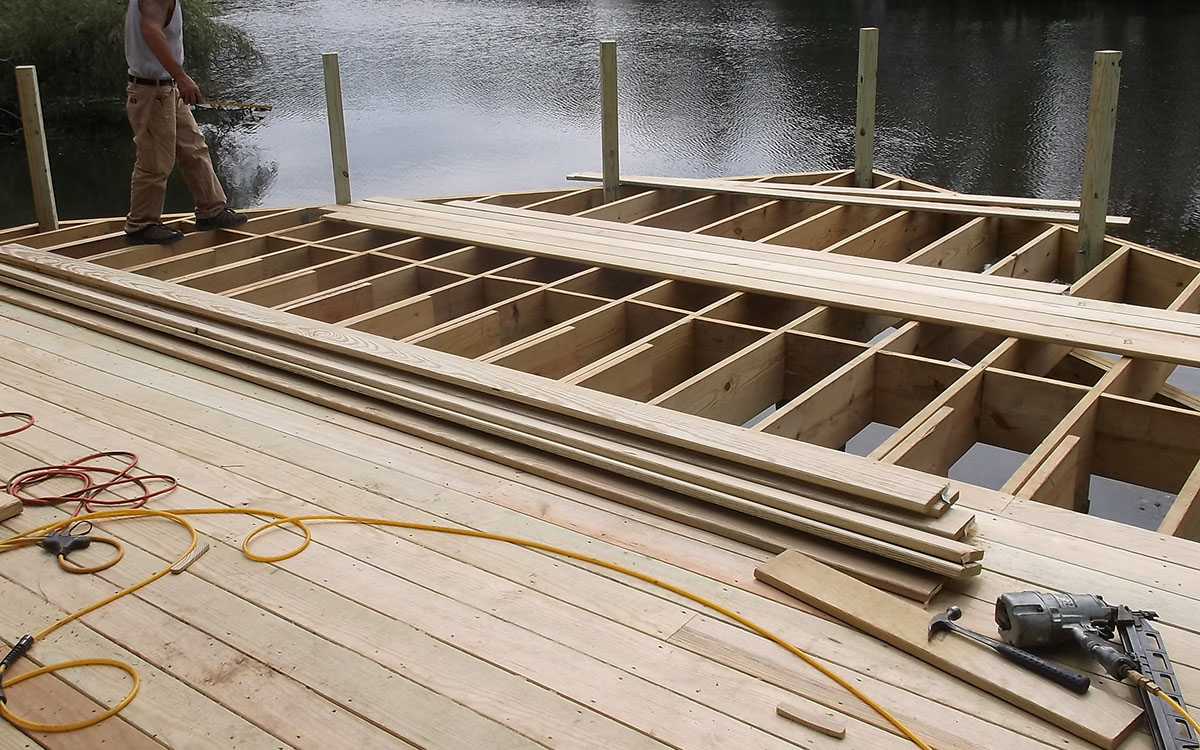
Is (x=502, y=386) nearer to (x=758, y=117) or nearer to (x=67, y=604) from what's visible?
(x=67, y=604)

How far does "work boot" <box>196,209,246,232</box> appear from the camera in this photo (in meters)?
6.01

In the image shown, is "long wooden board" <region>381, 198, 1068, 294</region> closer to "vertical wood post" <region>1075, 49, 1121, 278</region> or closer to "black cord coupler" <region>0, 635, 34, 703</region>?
"vertical wood post" <region>1075, 49, 1121, 278</region>

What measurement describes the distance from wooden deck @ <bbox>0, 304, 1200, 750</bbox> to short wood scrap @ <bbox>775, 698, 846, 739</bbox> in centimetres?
2

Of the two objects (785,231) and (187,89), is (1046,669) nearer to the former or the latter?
(785,231)

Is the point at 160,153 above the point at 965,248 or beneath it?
above

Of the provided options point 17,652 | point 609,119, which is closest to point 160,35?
point 609,119

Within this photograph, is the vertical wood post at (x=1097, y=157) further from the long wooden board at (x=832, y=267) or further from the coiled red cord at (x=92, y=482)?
the coiled red cord at (x=92, y=482)

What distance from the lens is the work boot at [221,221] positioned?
6.01 metres

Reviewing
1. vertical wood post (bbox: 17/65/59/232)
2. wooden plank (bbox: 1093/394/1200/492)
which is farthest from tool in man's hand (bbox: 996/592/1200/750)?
vertical wood post (bbox: 17/65/59/232)

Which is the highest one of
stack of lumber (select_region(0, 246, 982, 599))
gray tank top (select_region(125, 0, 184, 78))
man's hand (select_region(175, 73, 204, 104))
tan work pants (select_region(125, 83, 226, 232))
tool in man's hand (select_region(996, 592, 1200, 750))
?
gray tank top (select_region(125, 0, 184, 78))

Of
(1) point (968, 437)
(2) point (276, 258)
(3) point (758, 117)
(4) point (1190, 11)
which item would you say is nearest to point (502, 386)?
(1) point (968, 437)

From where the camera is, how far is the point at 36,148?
6.13 metres

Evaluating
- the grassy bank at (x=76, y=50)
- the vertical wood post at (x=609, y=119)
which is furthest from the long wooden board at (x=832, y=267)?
the grassy bank at (x=76, y=50)

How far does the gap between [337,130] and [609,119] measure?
1.77 metres
